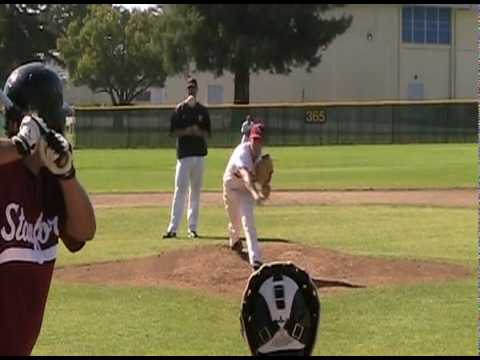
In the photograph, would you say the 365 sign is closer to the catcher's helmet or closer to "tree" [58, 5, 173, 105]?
"tree" [58, 5, 173, 105]

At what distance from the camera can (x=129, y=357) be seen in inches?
293

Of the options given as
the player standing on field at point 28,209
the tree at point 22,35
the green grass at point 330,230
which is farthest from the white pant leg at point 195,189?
the tree at point 22,35

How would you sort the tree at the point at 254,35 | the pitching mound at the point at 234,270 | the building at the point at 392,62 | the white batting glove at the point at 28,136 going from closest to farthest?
the white batting glove at the point at 28,136
the pitching mound at the point at 234,270
the tree at the point at 254,35
the building at the point at 392,62

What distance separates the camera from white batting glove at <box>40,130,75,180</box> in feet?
10.5

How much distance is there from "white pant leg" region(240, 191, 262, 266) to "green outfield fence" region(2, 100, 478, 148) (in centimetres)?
3569

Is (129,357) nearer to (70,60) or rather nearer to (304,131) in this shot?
(304,131)

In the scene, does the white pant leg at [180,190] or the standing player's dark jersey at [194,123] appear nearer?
the white pant leg at [180,190]

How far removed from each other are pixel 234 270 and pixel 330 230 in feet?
15.3

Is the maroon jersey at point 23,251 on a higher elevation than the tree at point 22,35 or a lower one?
lower

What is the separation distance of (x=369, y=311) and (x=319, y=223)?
733 cm

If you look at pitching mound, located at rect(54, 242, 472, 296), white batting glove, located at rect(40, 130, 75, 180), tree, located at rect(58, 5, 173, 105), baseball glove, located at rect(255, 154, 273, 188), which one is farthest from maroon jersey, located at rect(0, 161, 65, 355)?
tree, located at rect(58, 5, 173, 105)

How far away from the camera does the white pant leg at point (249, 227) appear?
36.1 feet

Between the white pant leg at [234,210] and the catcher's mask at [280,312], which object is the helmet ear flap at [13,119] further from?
A: the white pant leg at [234,210]

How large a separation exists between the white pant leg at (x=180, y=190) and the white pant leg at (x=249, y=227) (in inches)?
121
